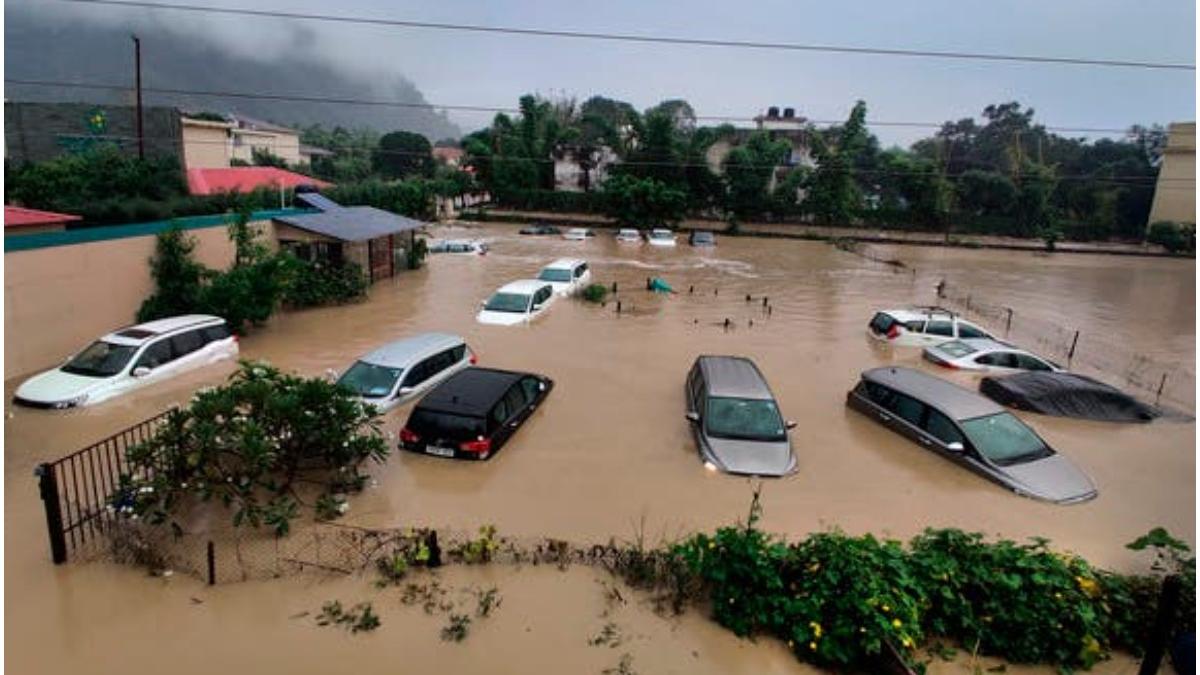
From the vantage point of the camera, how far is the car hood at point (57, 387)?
41.1 ft

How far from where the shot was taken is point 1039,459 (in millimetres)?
11406

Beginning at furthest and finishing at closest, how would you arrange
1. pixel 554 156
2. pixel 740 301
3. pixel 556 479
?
1. pixel 554 156
2. pixel 740 301
3. pixel 556 479

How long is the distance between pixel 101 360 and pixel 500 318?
389 inches

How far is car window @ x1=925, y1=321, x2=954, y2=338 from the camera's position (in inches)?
771


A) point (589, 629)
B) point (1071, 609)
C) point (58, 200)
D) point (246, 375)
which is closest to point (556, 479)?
point (589, 629)

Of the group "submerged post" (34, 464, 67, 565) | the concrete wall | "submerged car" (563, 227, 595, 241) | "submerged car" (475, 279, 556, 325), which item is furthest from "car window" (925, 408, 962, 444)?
the concrete wall

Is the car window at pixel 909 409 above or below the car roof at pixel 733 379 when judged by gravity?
below

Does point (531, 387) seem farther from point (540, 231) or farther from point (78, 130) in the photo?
point (540, 231)

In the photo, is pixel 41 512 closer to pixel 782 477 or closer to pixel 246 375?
pixel 246 375

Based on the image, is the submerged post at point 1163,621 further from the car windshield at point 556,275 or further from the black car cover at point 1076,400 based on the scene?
the car windshield at point 556,275

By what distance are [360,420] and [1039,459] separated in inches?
413

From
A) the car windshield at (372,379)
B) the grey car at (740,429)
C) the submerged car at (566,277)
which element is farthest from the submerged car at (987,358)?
the car windshield at (372,379)

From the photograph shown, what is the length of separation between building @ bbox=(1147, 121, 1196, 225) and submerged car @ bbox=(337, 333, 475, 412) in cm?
6034

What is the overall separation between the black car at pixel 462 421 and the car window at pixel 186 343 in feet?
20.4
